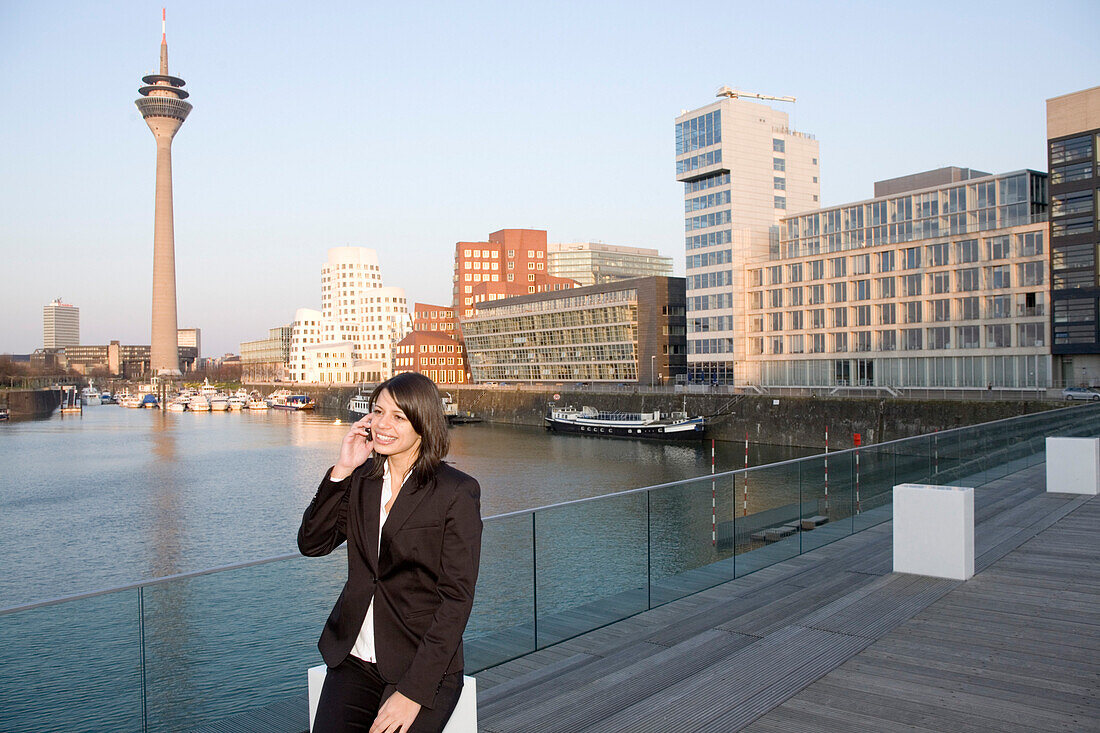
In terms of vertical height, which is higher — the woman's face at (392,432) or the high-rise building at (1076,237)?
the high-rise building at (1076,237)

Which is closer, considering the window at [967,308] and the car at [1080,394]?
the car at [1080,394]

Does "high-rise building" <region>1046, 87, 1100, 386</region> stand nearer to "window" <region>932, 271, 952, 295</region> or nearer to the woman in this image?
"window" <region>932, 271, 952, 295</region>

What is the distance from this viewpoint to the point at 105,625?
4.96m

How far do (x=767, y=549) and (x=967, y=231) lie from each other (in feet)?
184

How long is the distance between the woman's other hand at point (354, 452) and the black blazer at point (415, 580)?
0.50ft

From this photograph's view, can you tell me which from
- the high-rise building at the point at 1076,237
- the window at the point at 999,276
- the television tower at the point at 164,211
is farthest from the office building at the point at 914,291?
the television tower at the point at 164,211

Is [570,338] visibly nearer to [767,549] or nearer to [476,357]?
[476,357]

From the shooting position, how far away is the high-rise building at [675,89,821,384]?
74.4 metres

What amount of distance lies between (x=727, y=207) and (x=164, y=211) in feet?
362

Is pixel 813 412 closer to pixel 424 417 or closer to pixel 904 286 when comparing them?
pixel 904 286

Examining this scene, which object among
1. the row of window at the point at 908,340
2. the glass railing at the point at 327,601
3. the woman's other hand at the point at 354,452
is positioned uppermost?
the row of window at the point at 908,340

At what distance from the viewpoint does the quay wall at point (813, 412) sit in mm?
49219

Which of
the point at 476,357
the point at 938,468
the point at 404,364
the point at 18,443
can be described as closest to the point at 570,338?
the point at 476,357

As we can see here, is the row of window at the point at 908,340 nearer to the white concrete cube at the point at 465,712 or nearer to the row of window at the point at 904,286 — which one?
the row of window at the point at 904,286
